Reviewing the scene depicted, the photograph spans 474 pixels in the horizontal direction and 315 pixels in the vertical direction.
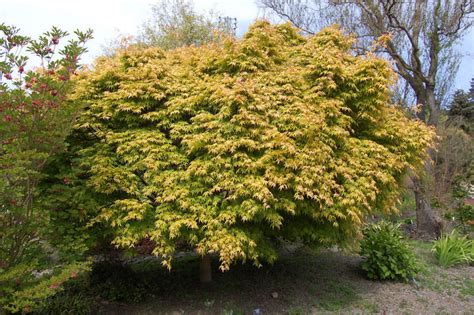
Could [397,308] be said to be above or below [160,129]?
below

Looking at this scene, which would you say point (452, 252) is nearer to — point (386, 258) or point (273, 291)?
point (386, 258)

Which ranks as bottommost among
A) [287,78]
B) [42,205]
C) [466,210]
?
[466,210]

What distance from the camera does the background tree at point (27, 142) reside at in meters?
3.57

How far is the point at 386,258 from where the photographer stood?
20.9 ft

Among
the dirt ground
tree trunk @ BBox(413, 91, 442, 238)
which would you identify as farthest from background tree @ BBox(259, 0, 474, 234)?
the dirt ground

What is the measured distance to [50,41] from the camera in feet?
12.6

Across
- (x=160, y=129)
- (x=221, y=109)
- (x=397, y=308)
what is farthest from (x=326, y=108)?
(x=397, y=308)

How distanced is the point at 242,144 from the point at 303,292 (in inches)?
107

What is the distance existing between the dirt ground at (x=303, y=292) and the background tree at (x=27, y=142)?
1527 mm

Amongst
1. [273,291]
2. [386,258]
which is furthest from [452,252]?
[273,291]

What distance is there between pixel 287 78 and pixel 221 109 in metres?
1.04

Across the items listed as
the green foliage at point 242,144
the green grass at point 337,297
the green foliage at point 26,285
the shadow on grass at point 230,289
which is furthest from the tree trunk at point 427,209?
the green foliage at point 26,285

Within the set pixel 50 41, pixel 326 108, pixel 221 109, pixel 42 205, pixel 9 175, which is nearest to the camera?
pixel 9 175

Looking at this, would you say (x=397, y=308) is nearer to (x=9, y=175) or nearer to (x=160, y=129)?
(x=160, y=129)
